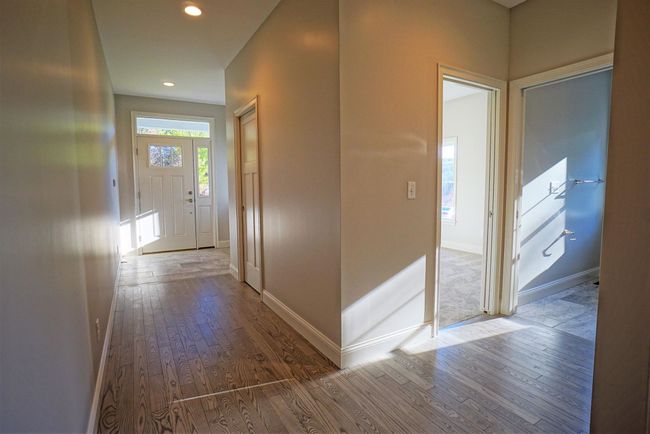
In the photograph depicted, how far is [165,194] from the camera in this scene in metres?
6.32

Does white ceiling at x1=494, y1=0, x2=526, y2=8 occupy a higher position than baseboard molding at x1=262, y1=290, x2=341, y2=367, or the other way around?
white ceiling at x1=494, y1=0, x2=526, y2=8

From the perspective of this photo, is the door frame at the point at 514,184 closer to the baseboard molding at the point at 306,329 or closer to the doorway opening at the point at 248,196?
the baseboard molding at the point at 306,329

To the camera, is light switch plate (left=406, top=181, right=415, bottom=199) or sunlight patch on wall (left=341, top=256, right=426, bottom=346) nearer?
sunlight patch on wall (left=341, top=256, right=426, bottom=346)

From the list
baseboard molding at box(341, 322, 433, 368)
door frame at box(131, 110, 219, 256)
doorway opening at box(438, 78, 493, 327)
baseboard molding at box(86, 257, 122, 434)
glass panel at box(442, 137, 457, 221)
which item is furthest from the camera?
glass panel at box(442, 137, 457, 221)

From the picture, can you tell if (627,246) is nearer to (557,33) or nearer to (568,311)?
(557,33)

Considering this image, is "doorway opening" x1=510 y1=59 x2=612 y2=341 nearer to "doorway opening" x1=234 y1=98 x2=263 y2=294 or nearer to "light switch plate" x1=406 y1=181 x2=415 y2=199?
"light switch plate" x1=406 y1=181 x2=415 y2=199

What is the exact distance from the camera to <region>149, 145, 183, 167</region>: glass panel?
20.2 ft

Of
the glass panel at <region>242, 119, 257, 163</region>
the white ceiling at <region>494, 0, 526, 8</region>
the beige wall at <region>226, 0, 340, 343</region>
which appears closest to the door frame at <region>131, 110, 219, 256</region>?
the glass panel at <region>242, 119, 257, 163</region>

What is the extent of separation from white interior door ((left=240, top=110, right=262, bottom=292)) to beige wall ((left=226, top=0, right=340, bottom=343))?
20cm

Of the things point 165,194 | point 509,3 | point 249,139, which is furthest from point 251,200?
point 165,194

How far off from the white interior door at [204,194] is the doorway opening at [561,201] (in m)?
5.35

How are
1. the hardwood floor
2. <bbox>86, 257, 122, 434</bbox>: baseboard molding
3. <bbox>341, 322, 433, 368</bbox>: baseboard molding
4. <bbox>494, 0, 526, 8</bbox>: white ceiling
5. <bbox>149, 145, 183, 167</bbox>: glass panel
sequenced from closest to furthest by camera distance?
<bbox>86, 257, 122, 434</bbox>: baseboard molding < the hardwood floor < <bbox>341, 322, 433, 368</bbox>: baseboard molding < <bbox>494, 0, 526, 8</bbox>: white ceiling < <bbox>149, 145, 183, 167</bbox>: glass panel

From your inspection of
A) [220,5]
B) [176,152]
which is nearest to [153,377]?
[220,5]

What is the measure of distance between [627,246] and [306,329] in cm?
208
